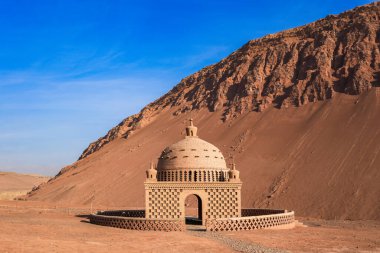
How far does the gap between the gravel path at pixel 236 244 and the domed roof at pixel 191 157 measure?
7333 mm

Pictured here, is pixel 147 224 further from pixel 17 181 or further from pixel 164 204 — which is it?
pixel 17 181

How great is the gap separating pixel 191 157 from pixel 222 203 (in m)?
4.37

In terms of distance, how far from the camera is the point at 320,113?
64.9 meters

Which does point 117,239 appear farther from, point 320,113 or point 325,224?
point 320,113

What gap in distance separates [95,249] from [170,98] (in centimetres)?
7943

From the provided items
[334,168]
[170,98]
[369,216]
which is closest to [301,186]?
[334,168]

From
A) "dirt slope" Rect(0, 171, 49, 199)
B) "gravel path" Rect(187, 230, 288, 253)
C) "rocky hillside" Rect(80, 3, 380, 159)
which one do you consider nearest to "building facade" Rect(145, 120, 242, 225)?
"gravel path" Rect(187, 230, 288, 253)

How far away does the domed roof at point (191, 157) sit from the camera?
35094 millimetres

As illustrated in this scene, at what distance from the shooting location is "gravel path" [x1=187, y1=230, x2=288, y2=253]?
842 inches

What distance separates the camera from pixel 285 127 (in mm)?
66500

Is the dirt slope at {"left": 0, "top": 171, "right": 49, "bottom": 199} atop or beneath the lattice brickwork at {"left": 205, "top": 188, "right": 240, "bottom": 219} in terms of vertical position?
atop

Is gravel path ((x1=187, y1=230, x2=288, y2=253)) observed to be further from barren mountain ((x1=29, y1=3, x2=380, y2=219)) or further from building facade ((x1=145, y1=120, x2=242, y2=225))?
barren mountain ((x1=29, y1=3, x2=380, y2=219))

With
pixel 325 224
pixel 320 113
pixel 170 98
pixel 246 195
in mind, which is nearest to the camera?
pixel 325 224

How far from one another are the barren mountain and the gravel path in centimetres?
2070
